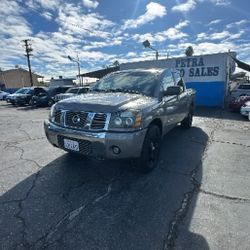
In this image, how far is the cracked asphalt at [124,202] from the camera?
245 cm

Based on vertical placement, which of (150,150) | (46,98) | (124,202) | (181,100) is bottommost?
(46,98)

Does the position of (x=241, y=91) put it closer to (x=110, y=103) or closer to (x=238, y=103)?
(x=238, y=103)

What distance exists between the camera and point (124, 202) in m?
3.16

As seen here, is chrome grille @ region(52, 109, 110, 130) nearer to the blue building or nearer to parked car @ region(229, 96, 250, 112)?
parked car @ region(229, 96, 250, 112)

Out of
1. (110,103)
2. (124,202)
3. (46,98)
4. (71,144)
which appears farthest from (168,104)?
(46,98)

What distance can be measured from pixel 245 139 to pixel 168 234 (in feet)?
17.0

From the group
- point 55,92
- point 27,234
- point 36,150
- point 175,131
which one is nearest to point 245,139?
point 175,131

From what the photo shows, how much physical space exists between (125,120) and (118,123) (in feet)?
0.38

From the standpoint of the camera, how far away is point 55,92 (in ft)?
62.4

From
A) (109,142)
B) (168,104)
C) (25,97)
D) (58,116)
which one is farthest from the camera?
(25,97)

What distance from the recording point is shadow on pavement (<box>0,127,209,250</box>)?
95.8 inches

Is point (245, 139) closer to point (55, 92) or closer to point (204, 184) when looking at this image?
point (204, 184)

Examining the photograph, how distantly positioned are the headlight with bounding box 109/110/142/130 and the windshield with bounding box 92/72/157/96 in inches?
40.3

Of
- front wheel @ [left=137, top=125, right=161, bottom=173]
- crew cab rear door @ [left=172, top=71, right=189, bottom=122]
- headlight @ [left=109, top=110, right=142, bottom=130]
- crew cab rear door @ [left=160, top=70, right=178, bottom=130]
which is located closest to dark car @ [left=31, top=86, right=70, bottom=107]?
crew cab rear door @ [left=172, top=71, right=189, bottom=122]
